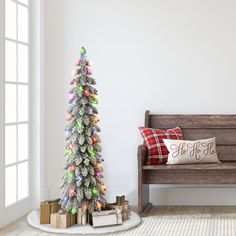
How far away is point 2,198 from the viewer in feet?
16.9

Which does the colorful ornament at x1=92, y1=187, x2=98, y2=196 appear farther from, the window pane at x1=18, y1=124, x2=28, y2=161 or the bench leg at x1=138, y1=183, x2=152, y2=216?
the window pane at x1=18, y1=124, x2=28, y2=161

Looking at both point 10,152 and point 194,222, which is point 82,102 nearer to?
point 10,152

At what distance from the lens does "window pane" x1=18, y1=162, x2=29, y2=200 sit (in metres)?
5.64

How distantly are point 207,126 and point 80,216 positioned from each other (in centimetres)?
163

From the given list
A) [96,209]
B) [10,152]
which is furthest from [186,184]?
[10,152]

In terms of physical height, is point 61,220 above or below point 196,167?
below

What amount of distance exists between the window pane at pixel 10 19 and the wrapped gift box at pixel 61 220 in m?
1.58

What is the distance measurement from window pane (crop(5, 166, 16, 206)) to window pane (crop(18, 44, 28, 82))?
82cm

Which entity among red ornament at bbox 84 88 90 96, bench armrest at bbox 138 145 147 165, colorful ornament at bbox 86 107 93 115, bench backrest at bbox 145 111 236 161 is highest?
red ornament at bbox 84 88 90 96

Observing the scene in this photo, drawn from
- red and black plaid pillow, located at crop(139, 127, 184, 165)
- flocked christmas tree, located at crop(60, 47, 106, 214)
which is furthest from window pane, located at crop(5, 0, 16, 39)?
red and black plaid pillow, located at crop(139, 127, 184, 165)

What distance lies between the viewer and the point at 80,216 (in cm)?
507

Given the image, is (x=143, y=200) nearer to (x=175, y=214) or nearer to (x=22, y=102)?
(x=175, y=214)

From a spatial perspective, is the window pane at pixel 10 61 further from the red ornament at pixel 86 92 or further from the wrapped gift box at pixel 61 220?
the wrapped gift box at pixel 61 220

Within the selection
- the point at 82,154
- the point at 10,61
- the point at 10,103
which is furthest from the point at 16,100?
the point at 82,154
